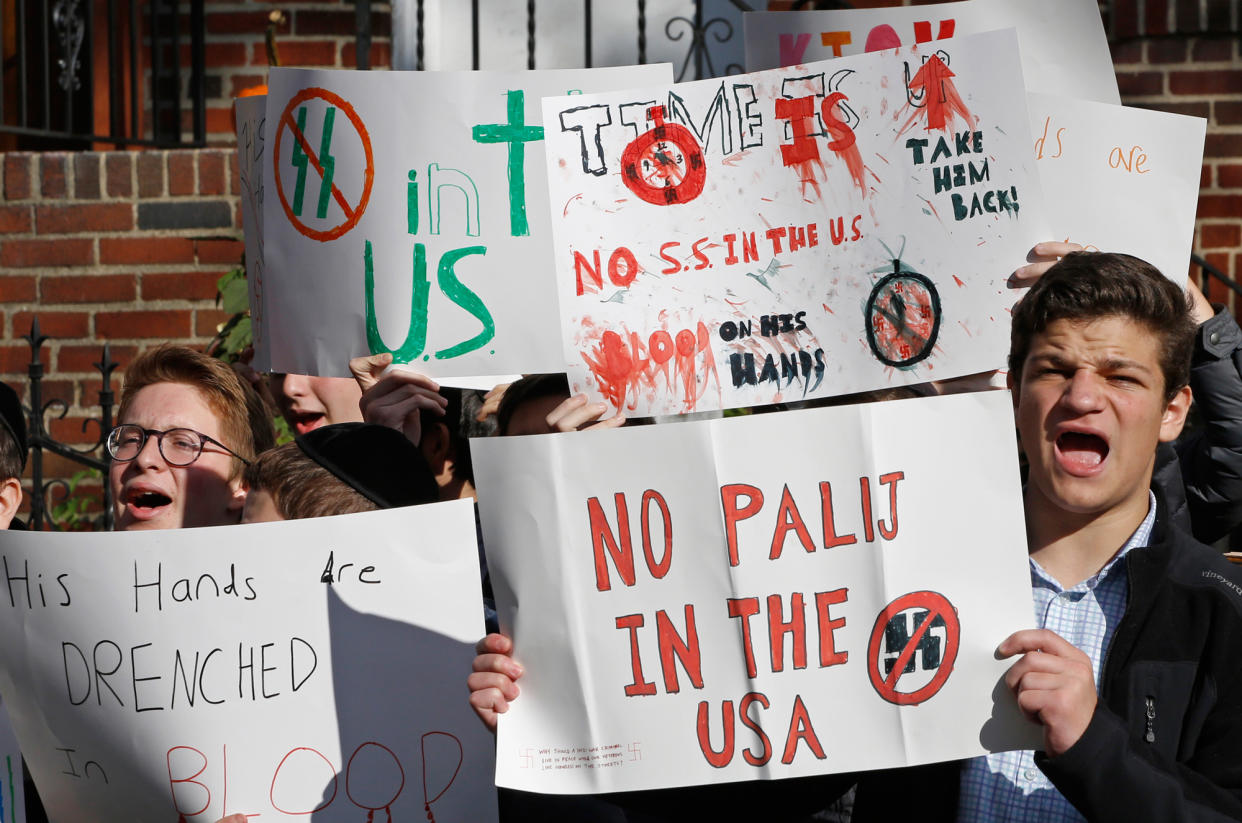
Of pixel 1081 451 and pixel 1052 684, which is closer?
pixel 1052 684

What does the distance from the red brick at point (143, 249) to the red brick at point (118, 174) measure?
19 cm

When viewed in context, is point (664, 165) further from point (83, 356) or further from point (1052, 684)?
point (83, 356)

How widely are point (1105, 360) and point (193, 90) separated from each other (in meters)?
4.90

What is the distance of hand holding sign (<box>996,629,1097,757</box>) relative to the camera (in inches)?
73.2

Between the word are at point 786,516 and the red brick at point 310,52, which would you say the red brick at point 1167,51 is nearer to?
the red brick at point 310,52

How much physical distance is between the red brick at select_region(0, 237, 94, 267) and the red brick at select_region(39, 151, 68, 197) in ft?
0.64

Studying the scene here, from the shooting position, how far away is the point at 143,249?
218 inches

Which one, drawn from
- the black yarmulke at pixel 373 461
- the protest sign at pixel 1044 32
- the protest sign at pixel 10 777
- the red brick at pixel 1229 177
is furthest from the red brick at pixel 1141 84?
the protest sign at pixel 10 777

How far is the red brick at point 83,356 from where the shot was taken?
555 cm

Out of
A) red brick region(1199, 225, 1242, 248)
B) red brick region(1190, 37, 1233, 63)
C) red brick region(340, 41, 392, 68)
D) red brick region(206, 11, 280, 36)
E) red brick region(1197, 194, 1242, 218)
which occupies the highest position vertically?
red brick region(206, 11, 280, 36)

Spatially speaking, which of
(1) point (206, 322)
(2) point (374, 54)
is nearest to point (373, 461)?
(1) point (206, 322)

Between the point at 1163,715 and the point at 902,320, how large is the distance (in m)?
1.00

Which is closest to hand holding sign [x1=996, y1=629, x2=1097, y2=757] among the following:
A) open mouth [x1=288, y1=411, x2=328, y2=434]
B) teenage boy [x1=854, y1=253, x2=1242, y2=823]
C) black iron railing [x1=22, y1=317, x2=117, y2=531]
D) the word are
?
teenage boy [x1=854, y1=253, x2=1242, y2=823]

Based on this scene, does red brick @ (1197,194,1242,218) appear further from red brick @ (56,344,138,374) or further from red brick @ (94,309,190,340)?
red brick @ (56,344,138,374)
